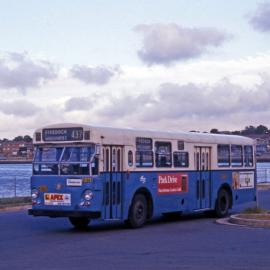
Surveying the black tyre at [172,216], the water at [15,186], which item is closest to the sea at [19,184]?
the water at [15,186]

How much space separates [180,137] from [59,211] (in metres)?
5.16

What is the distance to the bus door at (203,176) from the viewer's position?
22938 mm

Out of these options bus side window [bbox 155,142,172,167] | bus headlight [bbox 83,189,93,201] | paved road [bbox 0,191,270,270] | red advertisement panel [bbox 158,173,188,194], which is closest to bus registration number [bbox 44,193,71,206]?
bus headlight [bbox 83,189,93,201]

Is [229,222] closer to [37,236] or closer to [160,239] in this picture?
[160,239]

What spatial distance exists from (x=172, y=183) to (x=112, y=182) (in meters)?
3.07

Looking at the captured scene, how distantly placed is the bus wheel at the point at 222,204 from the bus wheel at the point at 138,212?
14.1ft

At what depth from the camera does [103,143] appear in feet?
61.6

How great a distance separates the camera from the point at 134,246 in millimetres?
15578

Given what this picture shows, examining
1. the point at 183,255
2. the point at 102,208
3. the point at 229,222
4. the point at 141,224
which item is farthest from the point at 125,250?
the point at 229,222

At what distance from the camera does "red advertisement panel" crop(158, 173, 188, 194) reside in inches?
825

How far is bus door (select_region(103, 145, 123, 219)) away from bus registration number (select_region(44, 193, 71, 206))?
94cm

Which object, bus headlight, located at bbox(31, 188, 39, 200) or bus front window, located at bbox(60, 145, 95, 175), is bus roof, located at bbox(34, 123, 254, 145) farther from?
bus headlight, located at bbox(31, 188, 39, 200)

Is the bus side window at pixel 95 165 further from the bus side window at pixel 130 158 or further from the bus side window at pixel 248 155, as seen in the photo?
the bus side window at pixel 248 155

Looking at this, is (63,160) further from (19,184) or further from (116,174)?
(19,184)
